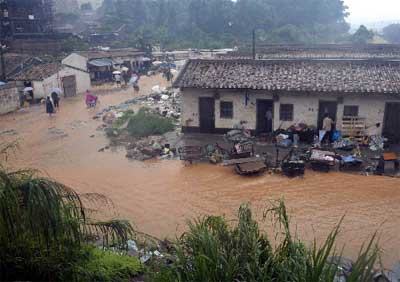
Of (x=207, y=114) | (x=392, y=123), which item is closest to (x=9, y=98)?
(x=207, y=114)

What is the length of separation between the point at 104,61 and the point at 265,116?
28976 millimetres

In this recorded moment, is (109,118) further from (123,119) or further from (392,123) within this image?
(392,123)

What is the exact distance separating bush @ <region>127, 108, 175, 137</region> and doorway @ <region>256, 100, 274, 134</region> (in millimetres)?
4966

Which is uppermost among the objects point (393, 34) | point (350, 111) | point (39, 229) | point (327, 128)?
point (393, 34)

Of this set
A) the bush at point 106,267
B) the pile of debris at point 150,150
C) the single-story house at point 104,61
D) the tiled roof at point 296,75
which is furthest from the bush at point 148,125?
the single-story house at point 104,61

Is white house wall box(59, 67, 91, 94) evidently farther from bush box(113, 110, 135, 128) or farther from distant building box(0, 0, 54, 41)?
distant building box(0, 0, 54, 41)

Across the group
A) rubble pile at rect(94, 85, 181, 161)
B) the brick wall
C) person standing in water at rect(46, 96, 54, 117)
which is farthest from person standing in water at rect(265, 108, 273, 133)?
the brick wall

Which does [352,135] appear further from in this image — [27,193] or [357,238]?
[27,193]

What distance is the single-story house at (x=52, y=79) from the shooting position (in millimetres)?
32969

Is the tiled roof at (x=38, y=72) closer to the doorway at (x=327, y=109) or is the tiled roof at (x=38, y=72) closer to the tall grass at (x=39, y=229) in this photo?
the doorway at (x=327, y=109)

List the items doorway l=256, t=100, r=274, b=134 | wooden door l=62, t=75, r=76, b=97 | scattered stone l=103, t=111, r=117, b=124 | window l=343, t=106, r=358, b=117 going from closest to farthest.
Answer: window l=343, t=106, r=358, b=117 → doorway l=256, t=100, r=274, b=134 → scattered stone l=103, t=111, r=117, b=124 → wooden door l=62, t=75, r=76, b=97

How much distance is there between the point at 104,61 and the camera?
Answer: 44906 millimetres

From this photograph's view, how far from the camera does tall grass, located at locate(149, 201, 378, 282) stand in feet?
16.0

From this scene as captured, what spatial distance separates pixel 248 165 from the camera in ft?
53.4
